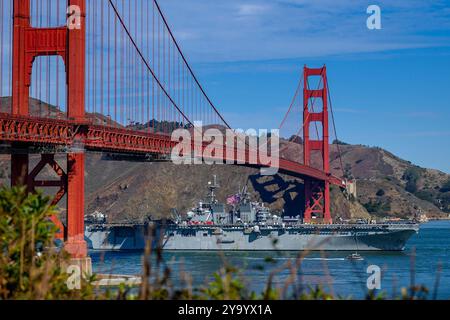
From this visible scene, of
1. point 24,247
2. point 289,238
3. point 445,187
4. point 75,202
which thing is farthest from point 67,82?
point 445,187

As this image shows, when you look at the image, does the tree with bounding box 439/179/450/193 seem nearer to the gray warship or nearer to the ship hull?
the gray warship

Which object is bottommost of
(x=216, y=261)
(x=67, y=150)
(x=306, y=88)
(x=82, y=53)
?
(x=216, y=261)

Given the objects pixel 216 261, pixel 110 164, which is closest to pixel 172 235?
pixel 216 261

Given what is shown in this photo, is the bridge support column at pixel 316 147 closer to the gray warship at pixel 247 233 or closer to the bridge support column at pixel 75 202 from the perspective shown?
the gray warship at pixel 247 233

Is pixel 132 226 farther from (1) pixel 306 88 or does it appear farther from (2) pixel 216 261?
(1) pixel 306 88

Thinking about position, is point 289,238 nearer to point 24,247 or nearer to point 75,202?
point 75,202

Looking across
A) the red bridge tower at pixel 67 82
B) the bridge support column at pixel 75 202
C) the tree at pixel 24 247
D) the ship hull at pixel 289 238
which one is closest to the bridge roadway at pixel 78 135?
the red bridge tower at pixel 67 82

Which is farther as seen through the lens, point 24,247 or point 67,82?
point 67,82

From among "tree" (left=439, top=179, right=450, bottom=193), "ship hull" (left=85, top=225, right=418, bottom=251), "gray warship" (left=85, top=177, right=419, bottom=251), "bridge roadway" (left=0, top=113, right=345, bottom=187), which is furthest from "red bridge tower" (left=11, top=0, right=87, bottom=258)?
"tree" (left=439, top=179, right=450, bottom=193)
